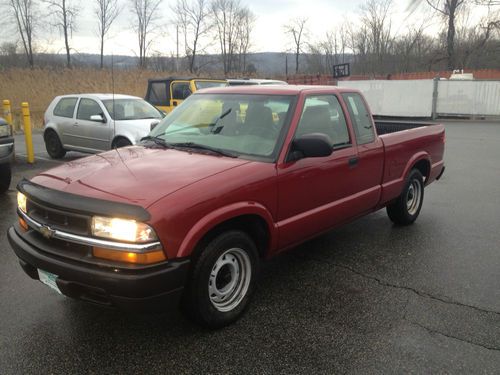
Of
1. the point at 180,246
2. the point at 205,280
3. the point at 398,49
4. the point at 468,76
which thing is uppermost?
the point at 398,49

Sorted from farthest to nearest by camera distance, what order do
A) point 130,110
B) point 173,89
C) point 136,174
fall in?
1. point 173,89
2. point 130,110
3. point 136,174

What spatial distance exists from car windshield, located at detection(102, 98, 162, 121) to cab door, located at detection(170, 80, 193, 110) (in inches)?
114

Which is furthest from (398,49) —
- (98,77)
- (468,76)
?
(98,77)

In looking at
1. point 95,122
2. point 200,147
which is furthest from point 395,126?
point 95,122

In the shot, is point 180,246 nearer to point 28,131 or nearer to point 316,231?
point 316,231

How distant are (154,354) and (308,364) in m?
1.02

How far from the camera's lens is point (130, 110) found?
34.3 feet

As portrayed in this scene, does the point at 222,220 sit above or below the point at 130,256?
above

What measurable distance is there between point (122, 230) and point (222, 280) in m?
0.95

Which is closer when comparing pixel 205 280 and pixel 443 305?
pixel 205 280

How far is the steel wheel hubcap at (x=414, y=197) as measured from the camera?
5.84 m

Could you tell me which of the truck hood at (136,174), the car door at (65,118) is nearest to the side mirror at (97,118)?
the car door at (65,118)

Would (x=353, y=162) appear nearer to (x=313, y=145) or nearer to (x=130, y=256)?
(x=313, y=145)

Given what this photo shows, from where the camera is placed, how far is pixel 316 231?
162 inches
